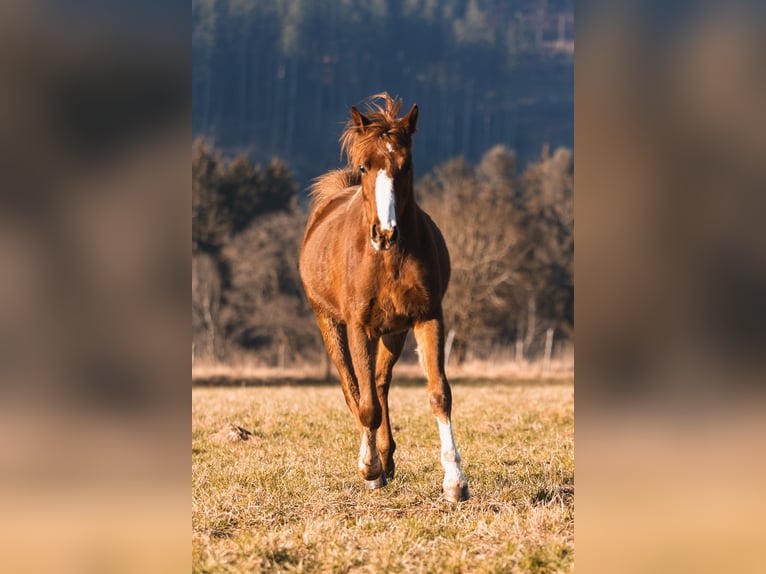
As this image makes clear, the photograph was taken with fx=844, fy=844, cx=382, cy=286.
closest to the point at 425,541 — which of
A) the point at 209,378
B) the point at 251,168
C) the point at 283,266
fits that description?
the point at 209,378

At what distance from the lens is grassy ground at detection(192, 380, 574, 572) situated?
457 cm

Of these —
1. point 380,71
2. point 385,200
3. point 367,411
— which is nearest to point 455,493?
point 367,411

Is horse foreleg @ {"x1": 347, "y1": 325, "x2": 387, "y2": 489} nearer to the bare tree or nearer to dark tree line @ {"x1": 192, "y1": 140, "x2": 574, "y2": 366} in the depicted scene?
dark tree line @ {"x1": 192, "y1": 140, "x2": 574, "y2": 366}

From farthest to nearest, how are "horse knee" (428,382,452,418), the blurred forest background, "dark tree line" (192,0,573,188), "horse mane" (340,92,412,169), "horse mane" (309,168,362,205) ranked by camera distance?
"dark tree line" (192,0,573,188)
the blurred forest background
"horse mane" (309,168,362,205)
"horse knee" (428,382,452,418)
"horse mane" (340,92,412,169)

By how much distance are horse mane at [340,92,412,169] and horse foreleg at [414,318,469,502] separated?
1.45 m

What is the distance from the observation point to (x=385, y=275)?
21.8 feet

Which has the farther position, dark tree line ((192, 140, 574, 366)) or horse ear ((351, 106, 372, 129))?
→ dark tree line ((192, 140, 574, 366))

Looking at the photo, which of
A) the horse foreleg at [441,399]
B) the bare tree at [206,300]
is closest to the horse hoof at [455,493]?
the horse foreleg at [441,399]
